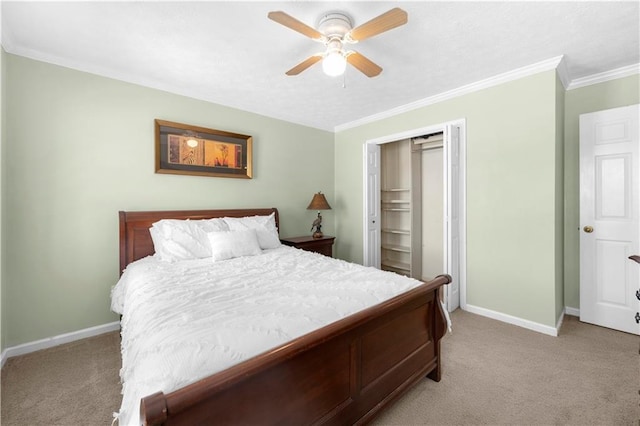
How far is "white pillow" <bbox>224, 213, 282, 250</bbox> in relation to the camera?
3088mm

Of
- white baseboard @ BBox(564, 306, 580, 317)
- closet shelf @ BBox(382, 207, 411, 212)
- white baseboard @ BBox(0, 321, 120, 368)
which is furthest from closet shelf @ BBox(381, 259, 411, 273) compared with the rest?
white baseboard @ BBox(0, 321, 120, 368)

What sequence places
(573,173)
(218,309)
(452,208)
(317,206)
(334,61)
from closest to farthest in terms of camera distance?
1. (218,309)
2. (334,61)
3. (573,173)
4. (452,208)
5. (317,206)

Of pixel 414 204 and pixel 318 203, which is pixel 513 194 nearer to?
pixel 414 204

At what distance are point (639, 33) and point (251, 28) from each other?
294 cm

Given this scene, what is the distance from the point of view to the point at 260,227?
3227 mm

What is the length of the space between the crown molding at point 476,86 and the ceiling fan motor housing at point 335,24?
5.90 feet

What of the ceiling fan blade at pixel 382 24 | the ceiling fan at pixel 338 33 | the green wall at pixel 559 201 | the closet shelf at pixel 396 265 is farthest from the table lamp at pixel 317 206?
the green wall at pixel 559 201

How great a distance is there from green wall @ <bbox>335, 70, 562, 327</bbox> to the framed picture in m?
2.40

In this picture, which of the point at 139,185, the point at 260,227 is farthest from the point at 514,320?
the point at 139,185

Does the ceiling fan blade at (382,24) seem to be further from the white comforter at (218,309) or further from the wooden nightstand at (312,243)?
the wooden nightstand at (312,243)

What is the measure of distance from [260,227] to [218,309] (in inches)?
72.2

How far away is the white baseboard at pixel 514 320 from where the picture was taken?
262 centimetres

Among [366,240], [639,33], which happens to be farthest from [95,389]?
[639,33]

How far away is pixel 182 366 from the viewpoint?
981mm
